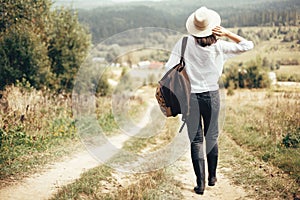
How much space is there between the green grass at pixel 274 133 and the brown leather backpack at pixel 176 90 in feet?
5.52

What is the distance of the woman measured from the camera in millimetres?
4227

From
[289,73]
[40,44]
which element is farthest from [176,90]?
[289,73]

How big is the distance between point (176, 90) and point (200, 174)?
44.3 inches

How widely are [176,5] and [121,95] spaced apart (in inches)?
280

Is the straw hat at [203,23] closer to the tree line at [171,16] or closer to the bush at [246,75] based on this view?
the tree line at [171,16]

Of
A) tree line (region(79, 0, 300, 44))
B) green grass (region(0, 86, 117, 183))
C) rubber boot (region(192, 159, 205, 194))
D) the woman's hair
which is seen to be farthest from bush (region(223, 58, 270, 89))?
the woman's hair

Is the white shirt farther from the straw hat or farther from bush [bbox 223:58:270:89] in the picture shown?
bush [bbox 223:58:270:89]

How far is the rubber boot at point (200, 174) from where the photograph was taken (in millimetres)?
4555

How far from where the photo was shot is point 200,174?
182 inches

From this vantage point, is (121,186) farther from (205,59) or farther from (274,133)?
(274,133)

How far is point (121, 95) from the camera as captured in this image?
12438 mm

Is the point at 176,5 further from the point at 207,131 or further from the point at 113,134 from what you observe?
the point at 207,131

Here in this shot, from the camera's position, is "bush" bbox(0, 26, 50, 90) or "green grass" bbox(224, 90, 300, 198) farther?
"bush" bbox(0, 26, 50, 90)

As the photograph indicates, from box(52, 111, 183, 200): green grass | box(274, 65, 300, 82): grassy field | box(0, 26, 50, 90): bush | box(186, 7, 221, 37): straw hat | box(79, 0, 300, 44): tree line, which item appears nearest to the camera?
box(186, 7, 221, 37): straw hat
